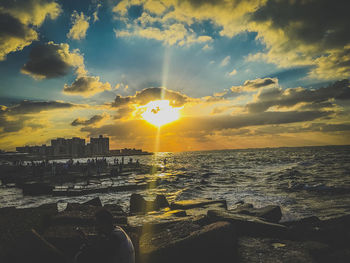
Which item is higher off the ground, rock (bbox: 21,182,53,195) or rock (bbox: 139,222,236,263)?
rock (bbox: 139,222,236,263)

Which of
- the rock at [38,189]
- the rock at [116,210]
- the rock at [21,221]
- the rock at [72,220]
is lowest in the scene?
the rock at [38,189]

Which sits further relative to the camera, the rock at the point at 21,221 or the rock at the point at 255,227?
the rock at the point at 255,227

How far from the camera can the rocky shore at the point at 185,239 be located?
3.67m

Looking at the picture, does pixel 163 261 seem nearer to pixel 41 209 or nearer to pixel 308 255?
pixel 308 255

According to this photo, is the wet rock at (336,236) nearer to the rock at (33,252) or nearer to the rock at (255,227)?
the rock at (255,227)

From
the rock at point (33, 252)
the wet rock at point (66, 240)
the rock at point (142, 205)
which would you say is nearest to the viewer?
the rock at point (33, 252)

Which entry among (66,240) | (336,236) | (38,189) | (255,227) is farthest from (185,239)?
(38,189)

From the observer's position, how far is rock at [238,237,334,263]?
182 inches

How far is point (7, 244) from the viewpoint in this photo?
152 inches

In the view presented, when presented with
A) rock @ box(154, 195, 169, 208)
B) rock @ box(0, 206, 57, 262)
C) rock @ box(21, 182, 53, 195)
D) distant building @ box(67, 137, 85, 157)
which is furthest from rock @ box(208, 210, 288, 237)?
distant building @ box(67, 137, 85, 157)

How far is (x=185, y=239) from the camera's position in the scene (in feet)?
14.7

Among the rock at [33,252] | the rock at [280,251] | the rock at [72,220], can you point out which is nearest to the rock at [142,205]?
the rock at [72,220]

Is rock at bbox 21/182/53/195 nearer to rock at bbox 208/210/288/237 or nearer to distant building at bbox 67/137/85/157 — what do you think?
rock at bbox 208/210/288/237

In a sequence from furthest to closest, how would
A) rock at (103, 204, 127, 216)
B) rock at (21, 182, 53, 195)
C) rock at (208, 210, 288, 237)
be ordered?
1. rock at (21, 182, 53, 195)
2. rock at (103, 204, 127, 216)
3. rock at (208, 210, 288, 237)
